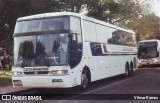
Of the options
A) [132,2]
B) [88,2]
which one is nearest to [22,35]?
[88,2]

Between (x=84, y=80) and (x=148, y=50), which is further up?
(x=148, y=50)

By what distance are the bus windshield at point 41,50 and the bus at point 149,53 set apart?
23.7m

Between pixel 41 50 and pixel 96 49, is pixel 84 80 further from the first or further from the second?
pixel 41 50

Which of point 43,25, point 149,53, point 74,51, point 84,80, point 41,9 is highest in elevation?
point 41,9

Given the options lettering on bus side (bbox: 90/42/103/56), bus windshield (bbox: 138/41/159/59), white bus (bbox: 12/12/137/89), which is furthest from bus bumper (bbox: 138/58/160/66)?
white bus (bbox: 12/12/137/89)

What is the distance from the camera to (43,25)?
44.5 ft

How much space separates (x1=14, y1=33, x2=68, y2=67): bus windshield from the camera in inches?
504

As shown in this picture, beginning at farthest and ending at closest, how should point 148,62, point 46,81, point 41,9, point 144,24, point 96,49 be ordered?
point 144,24
point 148,62
point 41,9
point 96,49
point 46,81

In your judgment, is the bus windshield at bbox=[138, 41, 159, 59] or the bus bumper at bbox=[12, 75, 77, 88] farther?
the bus windshield at bbox=[138, 41, 159, 59]

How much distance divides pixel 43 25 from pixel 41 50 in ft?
3.85

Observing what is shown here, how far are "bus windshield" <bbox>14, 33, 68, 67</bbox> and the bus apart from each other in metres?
23.7

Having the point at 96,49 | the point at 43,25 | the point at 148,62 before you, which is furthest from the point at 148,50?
the point at 43,25

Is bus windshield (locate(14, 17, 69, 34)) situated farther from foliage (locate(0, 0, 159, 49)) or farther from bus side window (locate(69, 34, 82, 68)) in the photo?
foliage (locate(0, 0, 159, 49))

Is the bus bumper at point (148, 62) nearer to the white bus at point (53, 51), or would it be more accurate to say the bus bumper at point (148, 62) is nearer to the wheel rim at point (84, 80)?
Answer: the white bus at point (53, 51)
